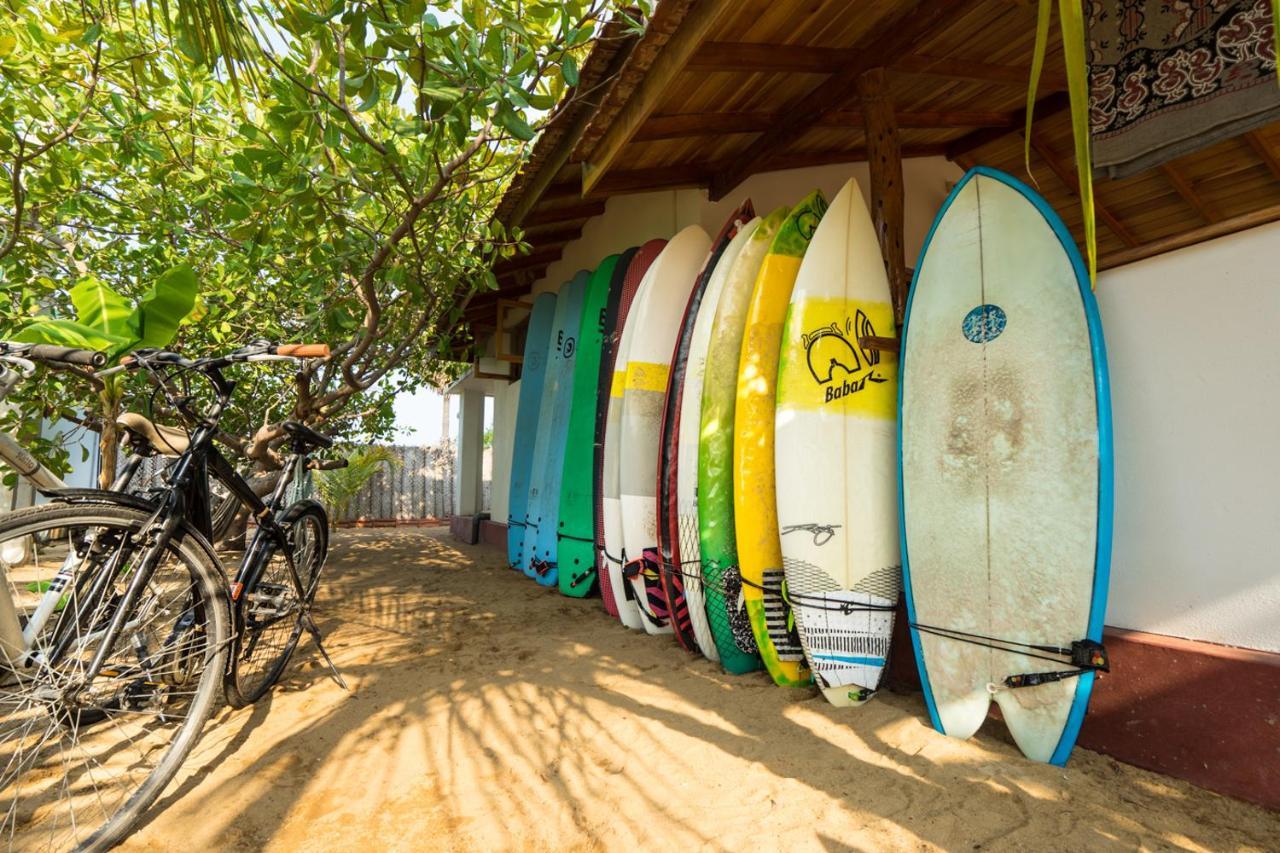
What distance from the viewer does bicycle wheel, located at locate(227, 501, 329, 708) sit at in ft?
6.45

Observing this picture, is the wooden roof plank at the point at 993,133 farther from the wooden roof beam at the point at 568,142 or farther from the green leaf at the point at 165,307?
the green leaf at the point at 165,307

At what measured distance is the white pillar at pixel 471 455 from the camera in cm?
787

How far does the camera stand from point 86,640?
1.35 m

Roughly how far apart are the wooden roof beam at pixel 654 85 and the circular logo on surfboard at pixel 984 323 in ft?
4.34

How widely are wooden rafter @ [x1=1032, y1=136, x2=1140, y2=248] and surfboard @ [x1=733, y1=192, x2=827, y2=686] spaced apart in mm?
2692

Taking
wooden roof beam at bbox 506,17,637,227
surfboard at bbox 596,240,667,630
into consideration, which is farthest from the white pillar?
surfboard at bbox 596,240,667,630

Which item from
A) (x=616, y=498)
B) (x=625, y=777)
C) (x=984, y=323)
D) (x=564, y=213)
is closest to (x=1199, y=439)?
(x=984, y=323)

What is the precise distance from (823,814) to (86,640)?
178 centimetres

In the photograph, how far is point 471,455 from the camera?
26.7 feet

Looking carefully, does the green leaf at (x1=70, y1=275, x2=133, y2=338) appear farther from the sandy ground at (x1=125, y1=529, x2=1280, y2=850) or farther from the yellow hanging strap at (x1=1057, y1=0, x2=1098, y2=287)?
the yellow hanging strap at (x1=1057, y1=0, x2=1098, y2=287)

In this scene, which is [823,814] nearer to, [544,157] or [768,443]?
[768,443]

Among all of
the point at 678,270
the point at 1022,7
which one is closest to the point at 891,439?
the point at 678,270

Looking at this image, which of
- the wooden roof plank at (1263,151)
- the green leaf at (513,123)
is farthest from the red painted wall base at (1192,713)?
the wooden roof plank at (1263,151)

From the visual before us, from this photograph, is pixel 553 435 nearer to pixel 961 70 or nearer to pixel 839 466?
pixel 839 466
